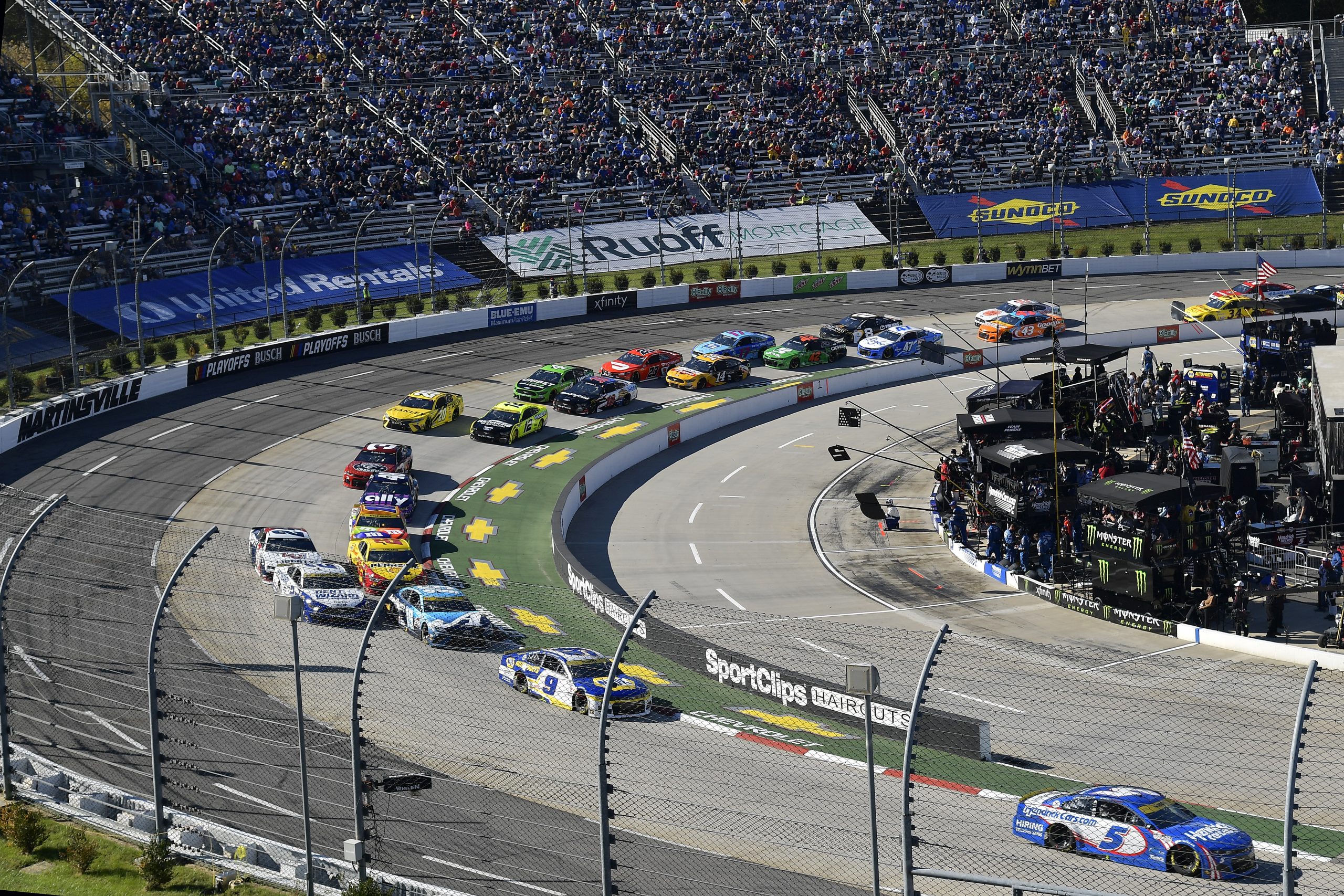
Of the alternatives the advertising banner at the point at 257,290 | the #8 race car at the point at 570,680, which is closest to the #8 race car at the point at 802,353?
the advertising banner at the point at 257,290

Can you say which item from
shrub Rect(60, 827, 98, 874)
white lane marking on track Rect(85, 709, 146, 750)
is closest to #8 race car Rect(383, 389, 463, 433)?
white lane marking on track Rect(85, 709, 146, 750)

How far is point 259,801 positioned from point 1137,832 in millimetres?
12246

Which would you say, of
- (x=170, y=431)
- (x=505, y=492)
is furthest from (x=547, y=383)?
(x=170, y=431)

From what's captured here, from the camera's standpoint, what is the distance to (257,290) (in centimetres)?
6194

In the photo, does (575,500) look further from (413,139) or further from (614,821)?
(413,139)

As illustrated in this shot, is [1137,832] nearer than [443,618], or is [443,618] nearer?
[1137,832]

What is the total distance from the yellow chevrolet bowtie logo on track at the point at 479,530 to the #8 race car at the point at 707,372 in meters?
15.3

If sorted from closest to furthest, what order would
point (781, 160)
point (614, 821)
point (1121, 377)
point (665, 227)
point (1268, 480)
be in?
1. point (614, 821)
2. point (1268, 480)
3. point (1121, 377)
4. point (665, 227)
5. point (781, 160)

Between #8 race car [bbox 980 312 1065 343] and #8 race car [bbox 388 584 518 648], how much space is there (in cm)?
3469

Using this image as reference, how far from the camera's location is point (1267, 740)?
22469mm

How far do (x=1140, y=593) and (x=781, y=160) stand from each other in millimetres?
Answer: 51392

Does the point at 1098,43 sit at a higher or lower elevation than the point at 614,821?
higher

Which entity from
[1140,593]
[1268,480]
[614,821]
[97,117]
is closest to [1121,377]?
[1268,480]

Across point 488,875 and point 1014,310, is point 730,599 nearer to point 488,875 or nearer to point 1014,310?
point 488,875
